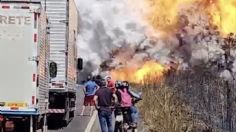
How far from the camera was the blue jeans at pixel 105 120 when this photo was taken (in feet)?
57.9

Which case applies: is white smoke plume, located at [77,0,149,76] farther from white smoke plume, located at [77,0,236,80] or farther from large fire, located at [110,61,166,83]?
large fire, located at [110,61,166,83]

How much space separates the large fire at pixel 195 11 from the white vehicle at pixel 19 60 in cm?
2274

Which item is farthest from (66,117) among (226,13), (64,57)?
(226,13)

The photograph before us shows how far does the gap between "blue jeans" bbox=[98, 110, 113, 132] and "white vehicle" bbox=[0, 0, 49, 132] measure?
204 cm

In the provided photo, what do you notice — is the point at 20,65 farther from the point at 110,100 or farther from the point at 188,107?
the point at 188,107

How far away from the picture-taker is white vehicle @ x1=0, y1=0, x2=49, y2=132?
53.0 ft

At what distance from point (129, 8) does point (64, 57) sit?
983 inches

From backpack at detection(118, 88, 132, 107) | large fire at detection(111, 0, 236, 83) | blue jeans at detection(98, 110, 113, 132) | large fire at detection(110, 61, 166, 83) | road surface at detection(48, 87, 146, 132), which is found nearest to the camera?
blue jeans at detection(98, 110, 113, 132)

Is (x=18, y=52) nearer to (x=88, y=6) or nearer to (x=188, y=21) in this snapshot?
(x=188, y=21)

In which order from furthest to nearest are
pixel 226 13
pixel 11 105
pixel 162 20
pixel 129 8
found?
pixel 129 8 < pixel 162 20 < pixel 226 13 < pixel 11 105

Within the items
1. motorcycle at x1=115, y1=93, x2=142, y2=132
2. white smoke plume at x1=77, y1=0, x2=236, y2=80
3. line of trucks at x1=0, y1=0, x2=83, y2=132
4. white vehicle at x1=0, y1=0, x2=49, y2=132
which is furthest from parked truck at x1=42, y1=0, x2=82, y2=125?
white smoke plume at x1=77, y1=0, x2=236, y2=80

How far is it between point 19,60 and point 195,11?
92.5ft

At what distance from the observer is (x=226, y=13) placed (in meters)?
38.6

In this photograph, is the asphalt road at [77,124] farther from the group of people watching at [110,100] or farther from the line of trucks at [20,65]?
the line of trucks at [20,65]
